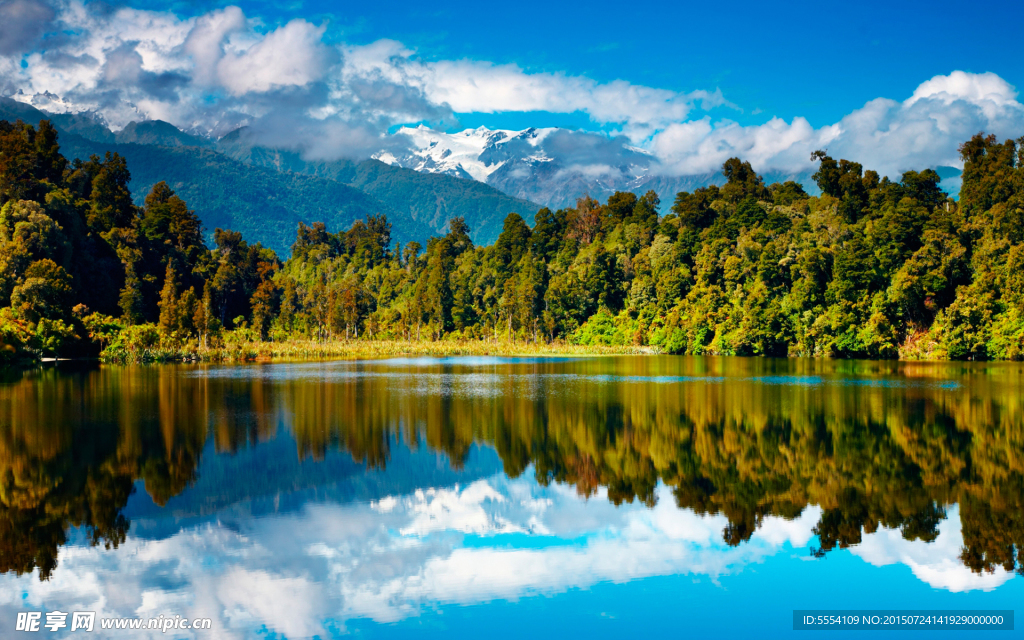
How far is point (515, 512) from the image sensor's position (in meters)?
14.2

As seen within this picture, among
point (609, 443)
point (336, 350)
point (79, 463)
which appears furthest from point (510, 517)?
point (336, 350)

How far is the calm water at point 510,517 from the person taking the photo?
9938mm

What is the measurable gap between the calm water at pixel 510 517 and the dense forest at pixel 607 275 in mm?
40629

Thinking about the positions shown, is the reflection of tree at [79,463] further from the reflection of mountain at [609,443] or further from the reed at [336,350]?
the reed at [336,350]

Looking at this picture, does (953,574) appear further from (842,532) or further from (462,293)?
(462,293)

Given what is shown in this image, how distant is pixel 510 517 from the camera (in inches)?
550

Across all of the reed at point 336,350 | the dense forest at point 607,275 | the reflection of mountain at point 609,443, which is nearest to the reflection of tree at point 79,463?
the reflection of mountain at point 609,443

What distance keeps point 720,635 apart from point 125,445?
16335mm

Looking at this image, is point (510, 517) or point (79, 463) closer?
point (510, 517)

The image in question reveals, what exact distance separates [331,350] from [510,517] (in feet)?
221

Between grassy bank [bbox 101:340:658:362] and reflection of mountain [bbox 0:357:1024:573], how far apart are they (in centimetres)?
2874

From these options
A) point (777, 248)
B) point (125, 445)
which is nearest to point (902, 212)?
point (777, 248)

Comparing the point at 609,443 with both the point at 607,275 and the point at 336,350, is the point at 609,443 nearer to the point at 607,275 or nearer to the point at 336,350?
the point at 336,350

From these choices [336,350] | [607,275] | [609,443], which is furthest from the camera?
[607,275]
